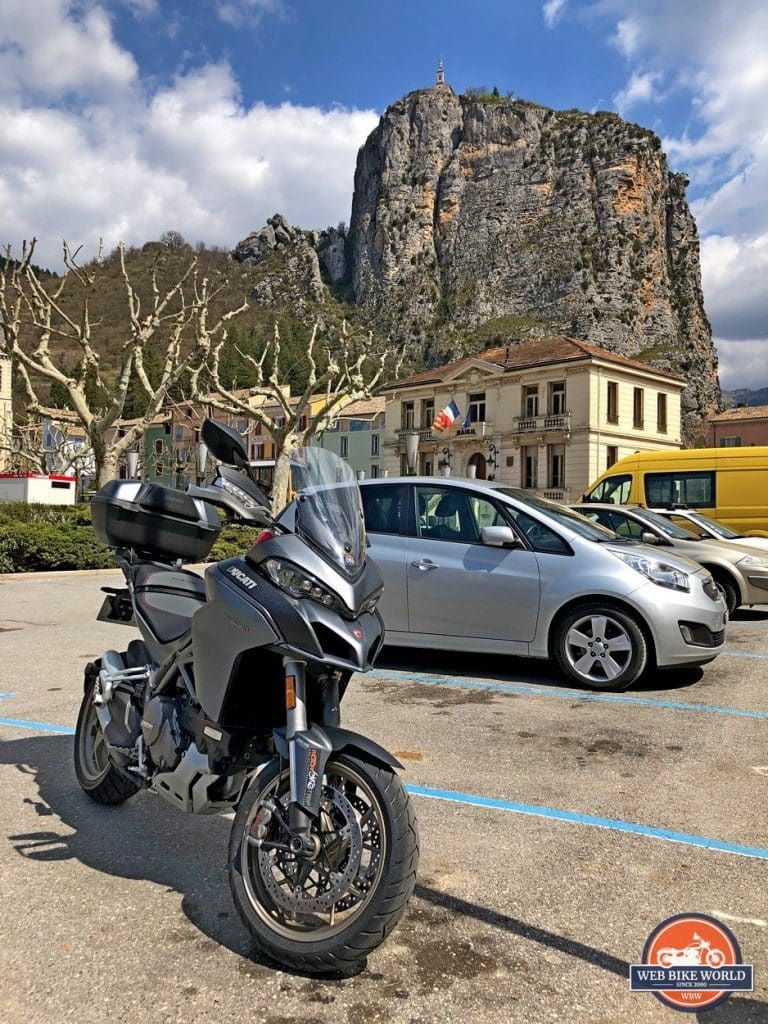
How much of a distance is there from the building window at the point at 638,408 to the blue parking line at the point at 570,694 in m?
50.1

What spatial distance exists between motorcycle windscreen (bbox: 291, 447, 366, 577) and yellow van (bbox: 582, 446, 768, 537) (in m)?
12.6

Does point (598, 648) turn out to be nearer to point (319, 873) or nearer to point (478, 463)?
point (319, 873)

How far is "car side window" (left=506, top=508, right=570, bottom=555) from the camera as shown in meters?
6.57

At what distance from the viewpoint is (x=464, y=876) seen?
309 cm

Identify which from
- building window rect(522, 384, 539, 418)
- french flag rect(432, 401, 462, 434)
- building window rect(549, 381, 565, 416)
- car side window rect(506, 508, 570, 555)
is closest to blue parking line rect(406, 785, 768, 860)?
car side window rect(506, 508, 570, 555)

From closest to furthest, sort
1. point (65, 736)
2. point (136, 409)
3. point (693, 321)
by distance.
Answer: point (65, 736) < point (136, 409) < point (693, 321)

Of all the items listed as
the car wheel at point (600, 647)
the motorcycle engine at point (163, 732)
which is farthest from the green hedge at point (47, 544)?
the motorcycle engine at point (163, 732)

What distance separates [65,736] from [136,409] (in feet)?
315

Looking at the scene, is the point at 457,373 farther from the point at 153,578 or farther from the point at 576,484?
the point at 153,578

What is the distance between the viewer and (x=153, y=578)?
347cm

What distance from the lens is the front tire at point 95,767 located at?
3719 millimetres

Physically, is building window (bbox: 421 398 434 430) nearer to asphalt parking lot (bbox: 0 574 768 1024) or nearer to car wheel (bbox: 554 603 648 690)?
car wheel (bbox: 554 603 648 690)

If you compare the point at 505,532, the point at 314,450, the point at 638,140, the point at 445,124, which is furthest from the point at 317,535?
the point at 445,124

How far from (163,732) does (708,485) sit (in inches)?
528
